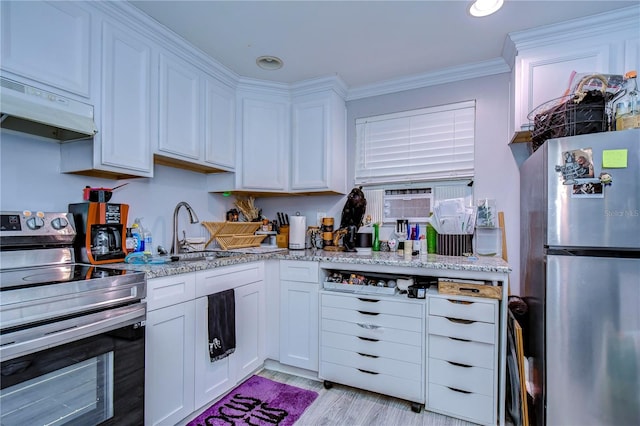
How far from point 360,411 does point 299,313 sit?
2.47 ft

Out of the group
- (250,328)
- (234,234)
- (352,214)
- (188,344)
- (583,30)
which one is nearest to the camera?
(188,344)

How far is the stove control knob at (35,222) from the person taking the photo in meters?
1.51

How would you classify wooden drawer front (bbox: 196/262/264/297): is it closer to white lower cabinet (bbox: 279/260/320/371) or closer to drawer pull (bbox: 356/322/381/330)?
white lower cabinet (bbox: 279/260/320/371)

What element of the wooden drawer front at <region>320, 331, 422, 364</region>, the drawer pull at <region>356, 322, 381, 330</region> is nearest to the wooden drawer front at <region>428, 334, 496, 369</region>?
the wooden drawer front at <region>320, 331, 422, 364</region>

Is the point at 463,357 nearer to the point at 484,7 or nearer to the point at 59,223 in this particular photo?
the point at 484,7

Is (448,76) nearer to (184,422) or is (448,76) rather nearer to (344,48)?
(344,48)

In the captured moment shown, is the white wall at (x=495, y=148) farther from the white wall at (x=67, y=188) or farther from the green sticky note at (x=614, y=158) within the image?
the white wall at (x=67, y=188)

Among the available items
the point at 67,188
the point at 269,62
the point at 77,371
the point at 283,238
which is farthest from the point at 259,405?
the point at 269,62

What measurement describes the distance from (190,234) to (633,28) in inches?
131

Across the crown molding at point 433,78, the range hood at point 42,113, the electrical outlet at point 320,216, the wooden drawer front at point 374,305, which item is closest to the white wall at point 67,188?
the range hood at point 42,113

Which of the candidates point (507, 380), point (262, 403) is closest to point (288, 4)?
point (262, 403)

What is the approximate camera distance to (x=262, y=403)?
1944mm

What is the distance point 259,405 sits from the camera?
1922 mm

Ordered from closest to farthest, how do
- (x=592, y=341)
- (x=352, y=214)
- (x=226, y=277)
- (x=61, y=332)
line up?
(x=61, y=332) → (x=592, y=341) → (x=226, y=277) → (x=352, y=214)
